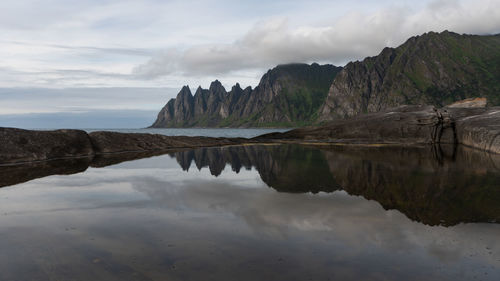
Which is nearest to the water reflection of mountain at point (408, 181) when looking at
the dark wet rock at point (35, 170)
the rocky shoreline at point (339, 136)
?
the dark wet rock at point (35, 170)

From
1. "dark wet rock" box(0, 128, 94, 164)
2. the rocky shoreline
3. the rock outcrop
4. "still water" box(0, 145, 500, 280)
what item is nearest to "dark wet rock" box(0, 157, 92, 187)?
"still water" box(0, 145, 500, 280)

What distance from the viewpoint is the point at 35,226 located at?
712 centimetres

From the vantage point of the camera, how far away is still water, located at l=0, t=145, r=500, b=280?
195 inches

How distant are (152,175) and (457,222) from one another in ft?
37.0

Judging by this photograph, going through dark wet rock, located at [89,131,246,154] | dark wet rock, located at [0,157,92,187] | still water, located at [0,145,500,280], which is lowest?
still water, located at [0,145,500,280]

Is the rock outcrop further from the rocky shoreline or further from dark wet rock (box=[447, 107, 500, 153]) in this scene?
dark wet rock (box=[447, 107, 500, 153])

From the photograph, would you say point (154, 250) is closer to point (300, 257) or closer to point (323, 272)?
point (300, 257)

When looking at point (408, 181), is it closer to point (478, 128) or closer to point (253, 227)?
point (253, 227)

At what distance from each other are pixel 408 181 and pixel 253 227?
7441mm

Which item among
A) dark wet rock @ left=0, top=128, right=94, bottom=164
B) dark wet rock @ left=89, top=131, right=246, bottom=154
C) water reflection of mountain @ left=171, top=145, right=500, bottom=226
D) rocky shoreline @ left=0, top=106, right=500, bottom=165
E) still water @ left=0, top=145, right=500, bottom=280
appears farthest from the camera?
dark wet rock @ left=89, top=131, right=246, bottom=154

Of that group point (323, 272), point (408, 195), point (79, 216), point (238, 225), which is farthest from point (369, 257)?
point (79, 216)

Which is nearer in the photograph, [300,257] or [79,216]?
[300,257]

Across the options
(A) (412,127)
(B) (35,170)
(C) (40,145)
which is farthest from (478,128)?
(C) (40,145)

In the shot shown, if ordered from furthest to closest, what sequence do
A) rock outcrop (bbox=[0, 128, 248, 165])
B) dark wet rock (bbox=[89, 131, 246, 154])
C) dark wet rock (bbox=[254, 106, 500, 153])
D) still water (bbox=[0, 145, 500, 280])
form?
dark wet rock (bbox=[254, 106, 500, 153]) < dark wet rock (bbox=[89, 131, 246, 154]) < rock outcrop (bbox=[0, 128, 248, 165]) < still water (bbox=[0, 145, 500, 280])
